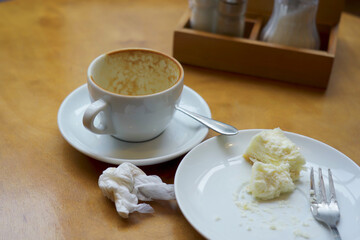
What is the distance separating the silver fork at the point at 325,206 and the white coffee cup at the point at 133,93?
10.7 inches


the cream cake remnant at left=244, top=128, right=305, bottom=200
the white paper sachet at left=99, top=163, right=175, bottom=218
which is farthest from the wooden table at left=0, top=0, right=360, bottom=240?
the cream cake remnant at left=244, top=128, right=305, bottom=200

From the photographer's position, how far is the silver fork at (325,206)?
55 centimetres

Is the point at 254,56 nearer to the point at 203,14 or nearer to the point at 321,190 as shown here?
the point at 203,14

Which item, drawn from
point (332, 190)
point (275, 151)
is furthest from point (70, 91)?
point (332, 190)

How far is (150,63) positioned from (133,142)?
6.9 inches

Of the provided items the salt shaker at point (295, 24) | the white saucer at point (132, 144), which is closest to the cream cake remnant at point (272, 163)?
the white saucer at point (132, 144)

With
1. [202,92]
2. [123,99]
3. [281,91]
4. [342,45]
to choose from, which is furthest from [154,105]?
[342,45]

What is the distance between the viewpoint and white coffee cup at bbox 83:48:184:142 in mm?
656

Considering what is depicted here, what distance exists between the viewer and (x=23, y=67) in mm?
982

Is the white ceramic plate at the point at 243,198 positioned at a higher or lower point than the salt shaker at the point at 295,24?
lower

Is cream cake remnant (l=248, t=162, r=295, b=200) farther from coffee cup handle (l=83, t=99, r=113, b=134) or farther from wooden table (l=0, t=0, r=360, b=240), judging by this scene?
coffee cup handle (l=83, t=99, r=113, b=134)

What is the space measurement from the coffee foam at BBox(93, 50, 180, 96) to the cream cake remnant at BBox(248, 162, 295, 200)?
0.25 m

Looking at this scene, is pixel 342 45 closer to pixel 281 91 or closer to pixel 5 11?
pixel 281 91

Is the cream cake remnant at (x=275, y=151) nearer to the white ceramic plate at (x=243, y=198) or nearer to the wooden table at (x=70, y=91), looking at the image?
the white ceramic plate at (x=243, y=198)
